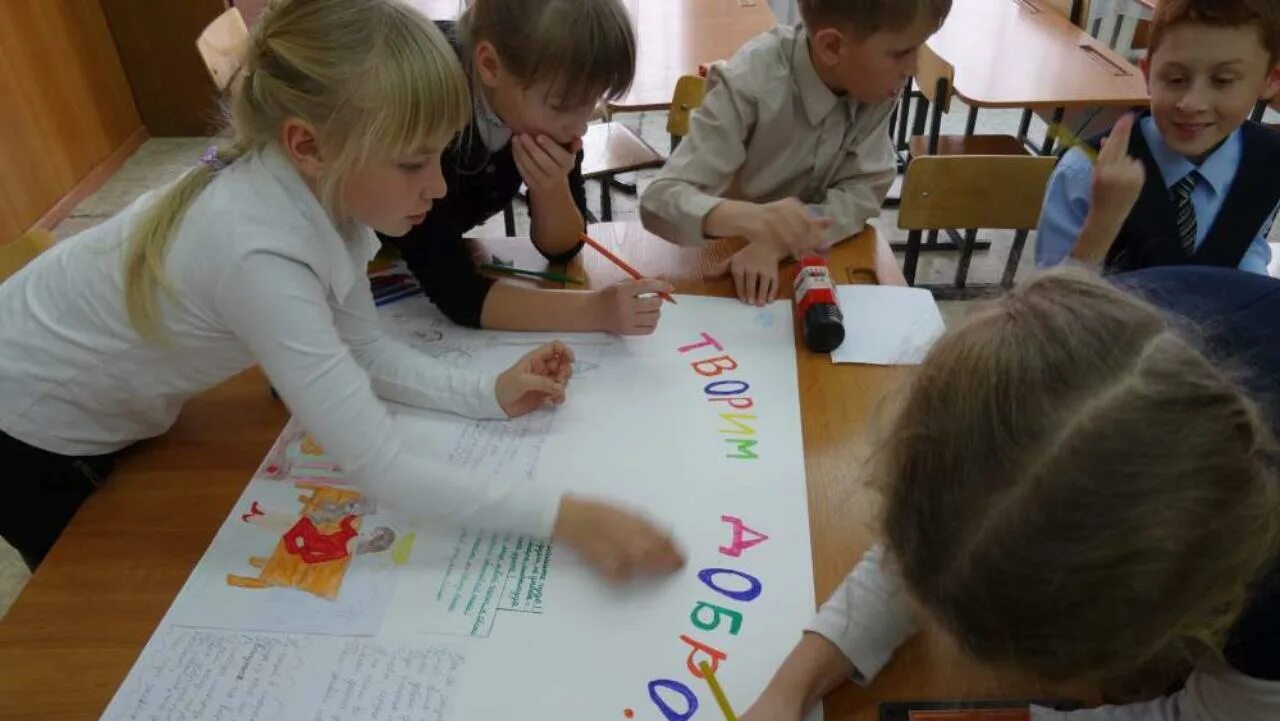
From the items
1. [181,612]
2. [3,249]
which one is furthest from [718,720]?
[3,249]

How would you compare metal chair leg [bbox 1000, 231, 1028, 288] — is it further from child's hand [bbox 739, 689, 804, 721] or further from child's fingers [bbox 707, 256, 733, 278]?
child's hand [bbox 739, 689, 804, 721]

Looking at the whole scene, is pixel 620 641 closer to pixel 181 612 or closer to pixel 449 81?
pixel 181 612

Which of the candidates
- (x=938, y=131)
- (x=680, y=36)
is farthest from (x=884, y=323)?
(x=680, y=36)

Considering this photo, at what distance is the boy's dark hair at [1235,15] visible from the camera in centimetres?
116

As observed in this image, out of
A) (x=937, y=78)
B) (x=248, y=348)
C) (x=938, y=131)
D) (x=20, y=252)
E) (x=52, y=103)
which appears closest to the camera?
(x=248, y=348)

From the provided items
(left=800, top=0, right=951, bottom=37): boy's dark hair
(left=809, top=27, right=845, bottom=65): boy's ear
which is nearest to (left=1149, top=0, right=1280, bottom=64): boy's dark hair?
(left=800, top=0, right=951, bottom=37): boy's dark hair

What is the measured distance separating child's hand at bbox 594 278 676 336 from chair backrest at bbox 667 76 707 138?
3.50 feet

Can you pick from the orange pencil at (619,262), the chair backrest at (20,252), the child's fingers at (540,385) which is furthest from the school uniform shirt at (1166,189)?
the chair backrest at (20,252)

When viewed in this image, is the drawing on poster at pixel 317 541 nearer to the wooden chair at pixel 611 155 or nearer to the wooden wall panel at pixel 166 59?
the wooden chair at pixel 611 155

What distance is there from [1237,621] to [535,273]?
887 mm

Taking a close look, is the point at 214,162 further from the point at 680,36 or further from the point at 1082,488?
the point at 680,36

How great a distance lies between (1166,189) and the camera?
128 cm

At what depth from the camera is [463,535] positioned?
0.76m

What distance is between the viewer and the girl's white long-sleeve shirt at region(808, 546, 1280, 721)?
528 mm
